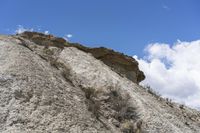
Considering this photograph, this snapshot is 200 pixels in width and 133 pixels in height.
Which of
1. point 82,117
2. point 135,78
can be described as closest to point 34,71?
point 82,117

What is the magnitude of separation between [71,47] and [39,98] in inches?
304

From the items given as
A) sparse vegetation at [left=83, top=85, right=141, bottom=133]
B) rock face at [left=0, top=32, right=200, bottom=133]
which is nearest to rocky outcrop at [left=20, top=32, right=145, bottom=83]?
rock face at [left=0, top=32, right=200, bottom=133]

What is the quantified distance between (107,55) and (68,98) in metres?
8.05

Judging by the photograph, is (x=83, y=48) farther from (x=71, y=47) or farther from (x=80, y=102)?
(x=80, y=102)

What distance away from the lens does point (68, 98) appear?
47.3ft

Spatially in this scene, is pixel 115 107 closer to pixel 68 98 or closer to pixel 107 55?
pixel 68 98

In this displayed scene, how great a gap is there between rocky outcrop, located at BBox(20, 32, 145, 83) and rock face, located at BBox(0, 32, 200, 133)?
31cm

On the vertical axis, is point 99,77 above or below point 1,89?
above

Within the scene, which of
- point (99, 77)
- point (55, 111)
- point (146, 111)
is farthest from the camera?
point (99, 77)

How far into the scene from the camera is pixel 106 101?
52.8 ft

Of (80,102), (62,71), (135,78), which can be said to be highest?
(135,78)

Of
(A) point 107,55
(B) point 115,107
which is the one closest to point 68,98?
(B) point 115,107

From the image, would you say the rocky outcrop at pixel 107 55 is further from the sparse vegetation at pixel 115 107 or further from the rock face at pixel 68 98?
the sparse vegetation at pixel 115 107

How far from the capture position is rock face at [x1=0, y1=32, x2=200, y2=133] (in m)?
12.7
